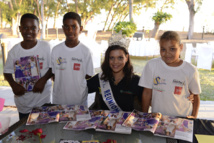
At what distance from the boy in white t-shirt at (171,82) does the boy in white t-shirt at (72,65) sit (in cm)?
52

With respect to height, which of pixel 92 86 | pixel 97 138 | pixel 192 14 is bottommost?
pixel 97 138

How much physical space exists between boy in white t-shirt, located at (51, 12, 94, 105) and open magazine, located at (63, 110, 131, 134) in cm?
48

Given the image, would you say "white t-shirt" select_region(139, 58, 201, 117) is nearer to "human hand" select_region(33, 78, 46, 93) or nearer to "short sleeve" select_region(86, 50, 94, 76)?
"short sleeve" select_region(86, 50, 94, 76)

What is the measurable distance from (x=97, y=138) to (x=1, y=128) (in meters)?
0.46

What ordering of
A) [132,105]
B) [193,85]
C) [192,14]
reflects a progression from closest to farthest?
[193,85]
[132,105]
[192,14]

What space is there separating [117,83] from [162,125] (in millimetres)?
575

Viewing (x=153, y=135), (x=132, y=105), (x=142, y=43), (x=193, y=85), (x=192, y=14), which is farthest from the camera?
(x=192, y=14)

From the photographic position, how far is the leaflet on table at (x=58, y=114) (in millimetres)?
1201

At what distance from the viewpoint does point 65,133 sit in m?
1.07

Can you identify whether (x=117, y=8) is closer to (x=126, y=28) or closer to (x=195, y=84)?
(x=126, y=28)

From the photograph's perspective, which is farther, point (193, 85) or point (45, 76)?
point (45, 76)

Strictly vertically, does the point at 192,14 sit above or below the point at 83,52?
above

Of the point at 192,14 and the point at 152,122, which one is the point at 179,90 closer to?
the point at 152,122

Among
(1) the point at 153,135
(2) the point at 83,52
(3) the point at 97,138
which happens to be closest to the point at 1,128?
(3) the point at 97,138
